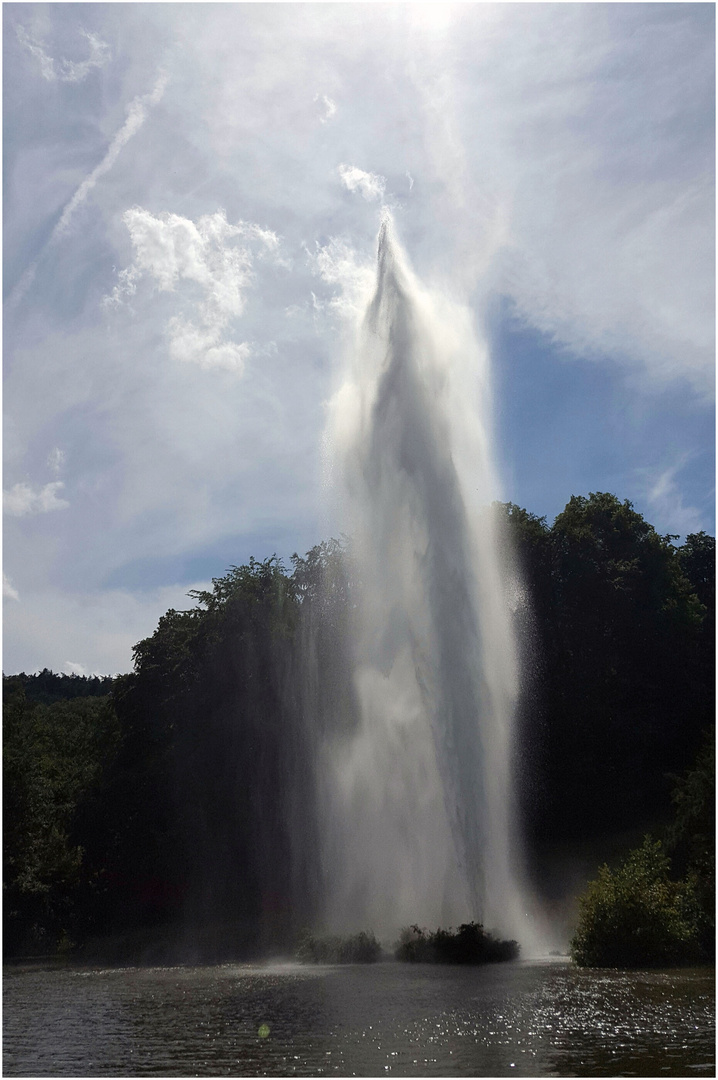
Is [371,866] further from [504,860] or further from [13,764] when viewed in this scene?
[13,764]

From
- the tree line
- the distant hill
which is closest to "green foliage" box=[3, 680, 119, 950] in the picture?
the tree line

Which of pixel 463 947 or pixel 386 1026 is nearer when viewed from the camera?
pixel 386 1026

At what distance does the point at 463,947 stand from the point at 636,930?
4.94 meters

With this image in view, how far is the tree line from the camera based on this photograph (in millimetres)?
46219

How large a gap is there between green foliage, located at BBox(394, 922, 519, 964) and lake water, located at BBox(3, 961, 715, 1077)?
1014 mm

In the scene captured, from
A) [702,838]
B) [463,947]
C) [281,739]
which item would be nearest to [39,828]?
[281,739]

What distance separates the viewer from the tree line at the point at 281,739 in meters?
46.2

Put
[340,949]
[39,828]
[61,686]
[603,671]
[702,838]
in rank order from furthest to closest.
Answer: [61,686], [603,671], [39,828], [340,949], [702,838]

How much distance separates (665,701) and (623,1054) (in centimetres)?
3992

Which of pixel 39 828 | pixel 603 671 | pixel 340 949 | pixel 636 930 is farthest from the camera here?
pixel 603 671

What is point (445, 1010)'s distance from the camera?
56.0 feet

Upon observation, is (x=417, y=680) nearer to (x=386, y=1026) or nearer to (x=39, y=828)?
(x=386, y=1026)

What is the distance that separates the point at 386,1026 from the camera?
15891 millimetres

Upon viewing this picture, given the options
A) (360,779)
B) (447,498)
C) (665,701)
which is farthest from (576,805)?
(447,498)
